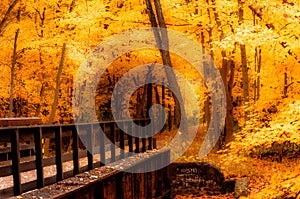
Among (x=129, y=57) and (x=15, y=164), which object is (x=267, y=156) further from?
(x=15, y=164)

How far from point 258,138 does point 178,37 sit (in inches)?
529

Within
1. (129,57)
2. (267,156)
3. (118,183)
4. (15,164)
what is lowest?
(267,156)

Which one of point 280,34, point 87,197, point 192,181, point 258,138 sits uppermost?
point 280,34

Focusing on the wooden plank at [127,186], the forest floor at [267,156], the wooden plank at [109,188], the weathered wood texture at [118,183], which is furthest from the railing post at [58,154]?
the forest floor at [267,156]

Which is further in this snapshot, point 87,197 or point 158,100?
point 158,100

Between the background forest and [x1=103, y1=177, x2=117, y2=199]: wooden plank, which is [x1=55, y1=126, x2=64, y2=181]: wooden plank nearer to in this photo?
[x1=103, y1=177, x2=117, y2=199]: wooden plank

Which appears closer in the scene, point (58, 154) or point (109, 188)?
point (58, 154)

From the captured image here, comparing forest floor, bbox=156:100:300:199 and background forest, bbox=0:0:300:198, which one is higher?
background forest, bbox=0:0:300:198

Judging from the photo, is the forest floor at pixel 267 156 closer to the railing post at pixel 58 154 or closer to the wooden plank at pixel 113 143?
the wooden plank at pixel 113 143

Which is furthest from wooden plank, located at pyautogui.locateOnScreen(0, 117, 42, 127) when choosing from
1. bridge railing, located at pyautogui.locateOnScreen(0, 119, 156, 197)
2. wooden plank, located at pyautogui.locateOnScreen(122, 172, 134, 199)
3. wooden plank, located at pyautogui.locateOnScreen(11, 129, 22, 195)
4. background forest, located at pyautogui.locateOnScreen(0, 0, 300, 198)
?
background forest, located at pyautogui.locateOnScreen(0, 0, 300, 198)

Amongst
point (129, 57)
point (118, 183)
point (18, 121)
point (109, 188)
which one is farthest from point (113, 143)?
point (129, 57)

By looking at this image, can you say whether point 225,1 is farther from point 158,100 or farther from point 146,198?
point 158,100

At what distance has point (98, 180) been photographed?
10055mm

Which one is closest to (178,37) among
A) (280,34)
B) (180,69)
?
(180,69)
